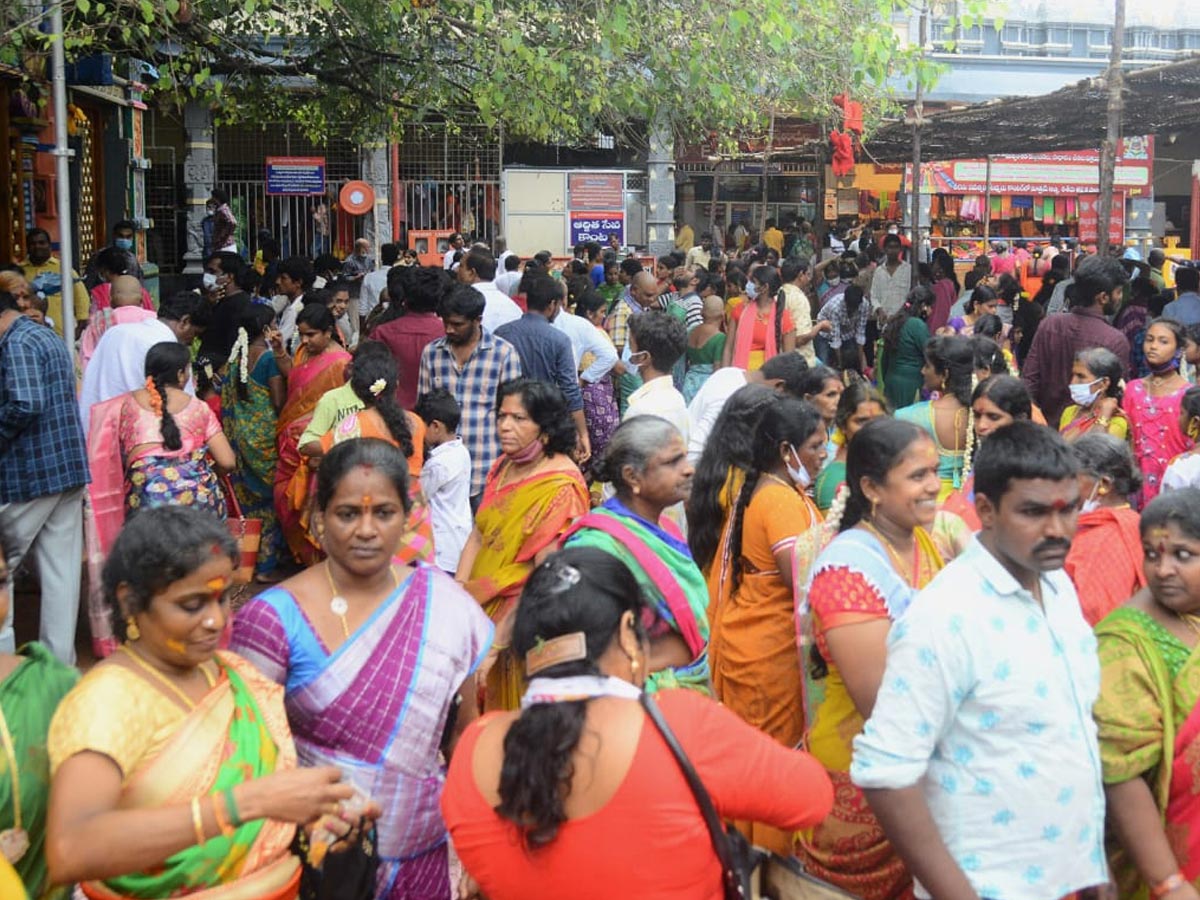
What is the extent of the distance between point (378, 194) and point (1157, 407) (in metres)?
18.4

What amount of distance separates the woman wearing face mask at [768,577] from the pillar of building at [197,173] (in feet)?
63.5

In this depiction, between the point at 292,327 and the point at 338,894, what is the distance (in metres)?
7.78

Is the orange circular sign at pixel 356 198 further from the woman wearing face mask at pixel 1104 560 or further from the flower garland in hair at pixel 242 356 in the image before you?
the woman wearing face mask at pixel 1104 560

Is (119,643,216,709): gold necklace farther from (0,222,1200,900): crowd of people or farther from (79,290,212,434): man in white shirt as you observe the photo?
(79,290,212,434): man in white shirt

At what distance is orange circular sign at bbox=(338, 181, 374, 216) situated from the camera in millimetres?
21547

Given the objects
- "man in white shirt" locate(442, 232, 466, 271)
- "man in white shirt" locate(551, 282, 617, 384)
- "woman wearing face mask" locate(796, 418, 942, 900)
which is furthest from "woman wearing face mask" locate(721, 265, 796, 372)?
"man in white shirt" locate(442, 232, 466, 271)

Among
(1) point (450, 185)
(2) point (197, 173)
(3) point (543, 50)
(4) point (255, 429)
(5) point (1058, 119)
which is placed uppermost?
(5) point (1058, 119)

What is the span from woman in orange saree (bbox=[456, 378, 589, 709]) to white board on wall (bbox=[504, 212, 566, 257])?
17.5 m

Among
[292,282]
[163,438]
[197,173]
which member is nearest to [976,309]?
[292,282]

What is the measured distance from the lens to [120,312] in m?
7.73

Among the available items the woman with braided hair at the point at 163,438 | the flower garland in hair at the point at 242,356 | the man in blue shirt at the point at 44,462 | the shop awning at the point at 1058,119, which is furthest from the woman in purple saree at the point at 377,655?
the shop awning at the point at 1058,119

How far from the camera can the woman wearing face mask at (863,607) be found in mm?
3383

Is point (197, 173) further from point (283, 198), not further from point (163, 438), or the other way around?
point (163, 438)

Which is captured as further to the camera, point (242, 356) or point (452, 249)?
point (452, 249)
